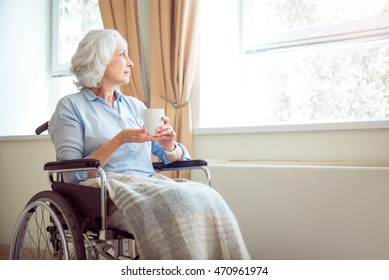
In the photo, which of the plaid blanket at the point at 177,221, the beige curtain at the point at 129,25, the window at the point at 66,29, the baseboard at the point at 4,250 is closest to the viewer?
the plaid blanket at the point at 177,221

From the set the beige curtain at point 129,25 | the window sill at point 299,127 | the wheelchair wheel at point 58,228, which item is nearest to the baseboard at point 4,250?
the beige curtain at point 129,25

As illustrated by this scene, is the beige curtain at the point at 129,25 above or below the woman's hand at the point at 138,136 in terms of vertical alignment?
above

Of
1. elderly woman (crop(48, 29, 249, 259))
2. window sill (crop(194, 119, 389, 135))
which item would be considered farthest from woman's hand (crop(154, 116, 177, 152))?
window sill (crop(194, 119, 389, 135))

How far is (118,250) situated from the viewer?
5.85 feet

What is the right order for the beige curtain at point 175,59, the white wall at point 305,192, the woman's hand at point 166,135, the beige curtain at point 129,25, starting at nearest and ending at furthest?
the woman's hand at point 166,135 → the white wall at point 305,192 → the beige curtain at point 175,59 → the beige curtain at point 129,25

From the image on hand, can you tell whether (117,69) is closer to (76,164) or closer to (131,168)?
(131,168)

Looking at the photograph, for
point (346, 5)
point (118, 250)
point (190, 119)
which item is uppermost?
point (346, 5)

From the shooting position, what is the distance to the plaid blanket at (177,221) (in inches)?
55.6

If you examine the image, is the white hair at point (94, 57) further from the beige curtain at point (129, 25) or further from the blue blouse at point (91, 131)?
the beige curtain at point (129, 25)

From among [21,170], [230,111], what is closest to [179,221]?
[230,111]

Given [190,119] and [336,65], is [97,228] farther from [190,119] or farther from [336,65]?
[336,65]

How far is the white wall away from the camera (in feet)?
6.15

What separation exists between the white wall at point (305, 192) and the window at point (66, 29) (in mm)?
1382

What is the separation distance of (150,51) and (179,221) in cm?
135
